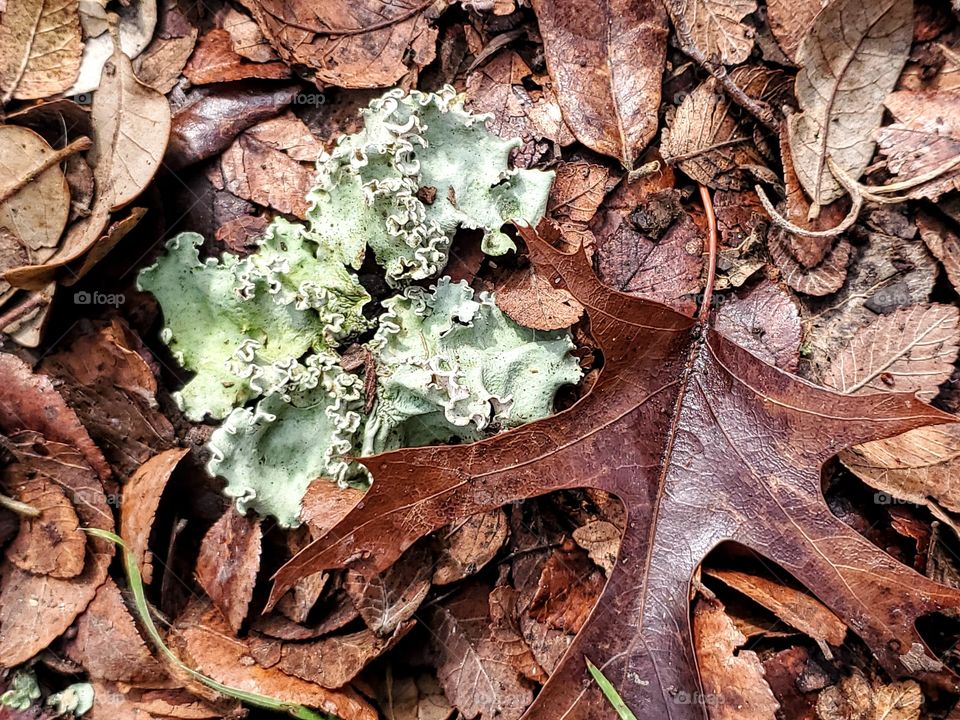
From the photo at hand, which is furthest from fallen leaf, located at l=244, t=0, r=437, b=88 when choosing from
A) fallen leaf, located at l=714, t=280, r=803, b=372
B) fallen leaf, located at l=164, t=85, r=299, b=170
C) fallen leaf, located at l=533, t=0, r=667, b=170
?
fallen leaf, located at l=714, t=280, r=803, b=372

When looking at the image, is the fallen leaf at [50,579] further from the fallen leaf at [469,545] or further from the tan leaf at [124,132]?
the fallen leaf at [469,545]

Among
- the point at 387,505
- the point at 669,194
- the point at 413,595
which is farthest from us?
the point at 669,194

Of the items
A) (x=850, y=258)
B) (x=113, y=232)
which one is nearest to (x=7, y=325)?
(x=113, y=232)

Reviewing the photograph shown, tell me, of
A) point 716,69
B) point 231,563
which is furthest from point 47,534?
point 716,69

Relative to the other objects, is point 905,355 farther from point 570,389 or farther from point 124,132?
point 124,132

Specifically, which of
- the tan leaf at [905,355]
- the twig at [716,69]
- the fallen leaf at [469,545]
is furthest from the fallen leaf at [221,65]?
the tan leaf at [905,355]

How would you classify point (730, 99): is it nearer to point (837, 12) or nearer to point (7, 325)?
point (837, 12)
